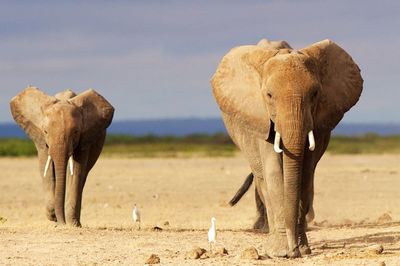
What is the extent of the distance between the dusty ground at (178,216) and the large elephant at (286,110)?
2.11ft

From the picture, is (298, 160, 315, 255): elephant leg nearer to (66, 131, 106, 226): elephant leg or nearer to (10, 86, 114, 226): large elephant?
A: (10, 86, 114, 226): large elephant

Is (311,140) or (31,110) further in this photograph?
(31,110)

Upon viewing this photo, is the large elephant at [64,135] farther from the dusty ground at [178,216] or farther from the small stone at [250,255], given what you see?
the small stone at [250,255]

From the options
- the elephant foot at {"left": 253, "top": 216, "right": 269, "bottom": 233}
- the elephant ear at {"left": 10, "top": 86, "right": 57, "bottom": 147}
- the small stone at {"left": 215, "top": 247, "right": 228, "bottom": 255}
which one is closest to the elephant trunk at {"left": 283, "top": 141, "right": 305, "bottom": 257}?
the small stone at {"left": 215, "top": 247, "right": 228, "bottom": 255}

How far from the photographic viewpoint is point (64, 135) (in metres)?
13.1

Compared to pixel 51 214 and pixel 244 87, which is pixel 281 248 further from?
pixel 51 214

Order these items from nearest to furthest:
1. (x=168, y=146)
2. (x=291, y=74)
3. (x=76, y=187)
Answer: (x=291, y=74)
(x=76, y=187)
(x=168, y=146)

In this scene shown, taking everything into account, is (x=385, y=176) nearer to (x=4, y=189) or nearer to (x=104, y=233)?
(x=4, y=189)

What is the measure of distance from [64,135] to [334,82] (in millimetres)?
4979

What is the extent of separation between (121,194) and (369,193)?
7021mm

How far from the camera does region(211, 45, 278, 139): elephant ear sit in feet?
31.6

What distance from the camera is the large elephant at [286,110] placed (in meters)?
8.97

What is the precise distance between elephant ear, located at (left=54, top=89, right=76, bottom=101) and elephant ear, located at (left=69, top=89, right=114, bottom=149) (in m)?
0.60

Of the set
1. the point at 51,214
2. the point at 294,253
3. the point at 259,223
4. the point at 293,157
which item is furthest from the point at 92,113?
the point at 293,157
